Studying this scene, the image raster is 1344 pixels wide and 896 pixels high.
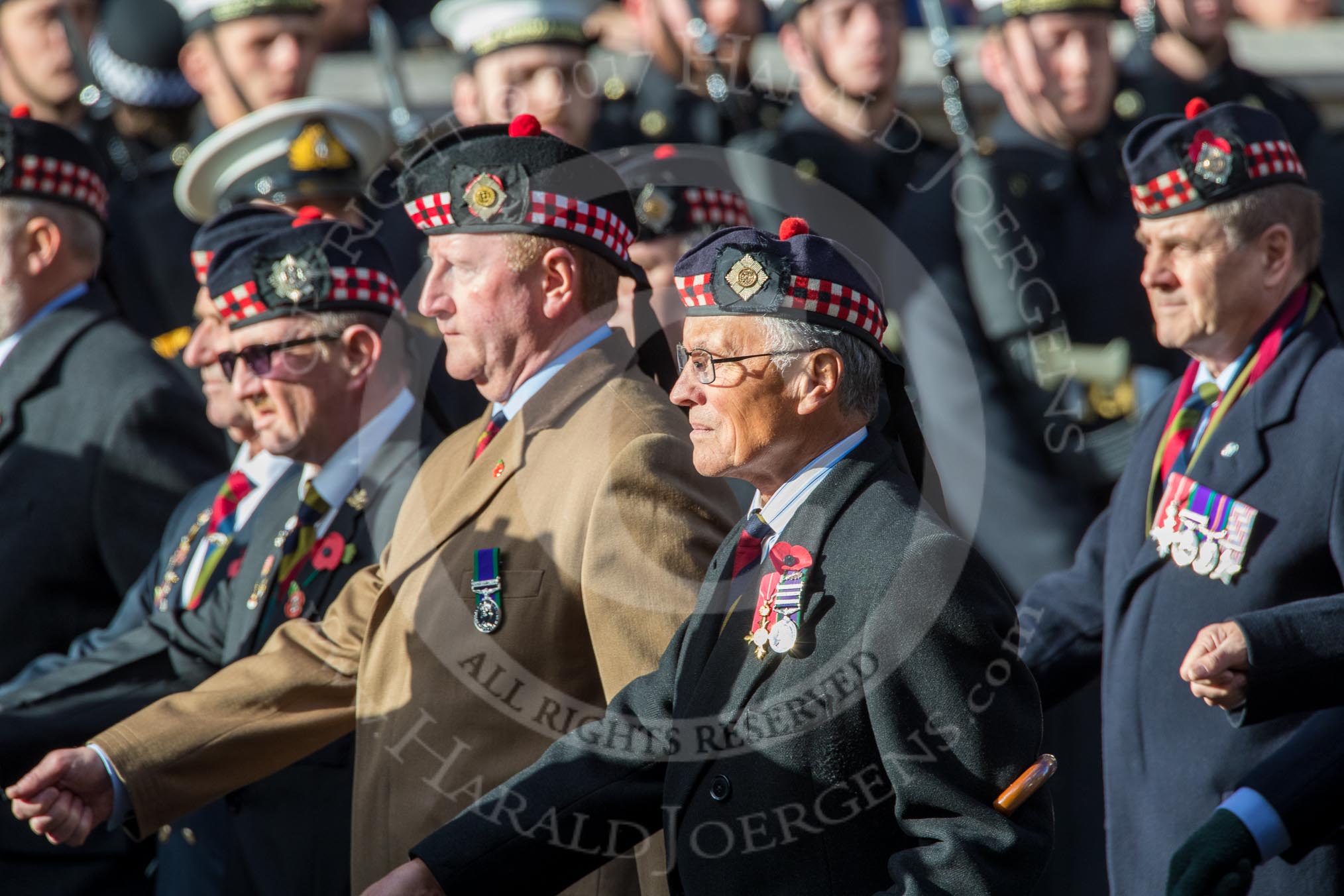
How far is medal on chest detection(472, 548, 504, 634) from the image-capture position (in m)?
3.75

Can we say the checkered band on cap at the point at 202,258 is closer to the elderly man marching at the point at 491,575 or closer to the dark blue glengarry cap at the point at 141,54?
the elderly man marching at the point at 491,575

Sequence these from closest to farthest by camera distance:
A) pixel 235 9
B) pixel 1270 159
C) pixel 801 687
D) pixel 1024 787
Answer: pixel 1024 787 → pixel 801 687 → pixel 1270 159 → pixel 235 9

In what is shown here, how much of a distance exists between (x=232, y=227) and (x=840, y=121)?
9.04 feet

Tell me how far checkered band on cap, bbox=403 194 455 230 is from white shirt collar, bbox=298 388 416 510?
27.4 inches

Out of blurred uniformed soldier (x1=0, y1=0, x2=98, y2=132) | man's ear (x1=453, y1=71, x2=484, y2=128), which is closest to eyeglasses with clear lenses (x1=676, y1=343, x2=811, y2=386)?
man's ear (x1=453, y1=71, x2=484, y2=128)

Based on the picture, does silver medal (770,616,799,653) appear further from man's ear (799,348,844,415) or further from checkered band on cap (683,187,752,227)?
checkered band on cap (683,187,752,227)

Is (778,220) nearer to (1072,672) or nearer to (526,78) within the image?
(526,78)

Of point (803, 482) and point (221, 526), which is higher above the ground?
point (803, 482)

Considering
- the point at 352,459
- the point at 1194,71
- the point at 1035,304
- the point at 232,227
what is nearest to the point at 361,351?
the point at 352,459

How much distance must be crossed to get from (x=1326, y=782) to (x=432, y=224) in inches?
86.3

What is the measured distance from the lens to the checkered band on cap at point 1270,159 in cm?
431

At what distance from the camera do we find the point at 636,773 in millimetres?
3297

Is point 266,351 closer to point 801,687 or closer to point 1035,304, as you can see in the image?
point 801,687

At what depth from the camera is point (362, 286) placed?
16.0ft
